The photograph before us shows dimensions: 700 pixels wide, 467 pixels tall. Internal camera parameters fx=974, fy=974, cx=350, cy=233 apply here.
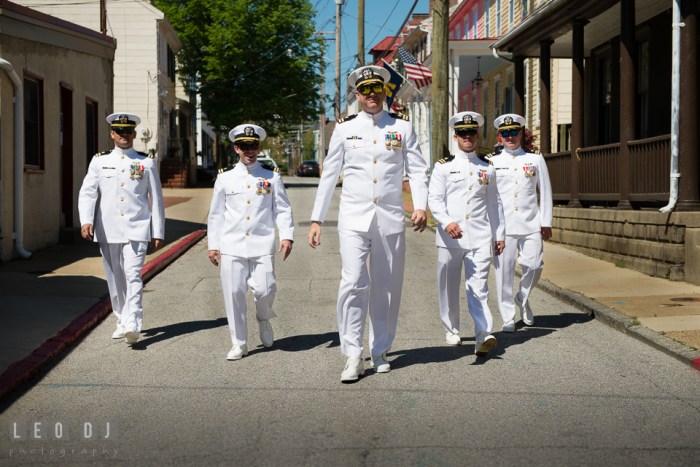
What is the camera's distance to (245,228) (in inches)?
317

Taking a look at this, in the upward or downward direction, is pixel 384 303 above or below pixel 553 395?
above

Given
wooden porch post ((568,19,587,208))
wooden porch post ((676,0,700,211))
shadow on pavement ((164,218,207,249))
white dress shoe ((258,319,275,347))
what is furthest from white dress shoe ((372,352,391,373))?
wooden porch post ((568,19,587,208))

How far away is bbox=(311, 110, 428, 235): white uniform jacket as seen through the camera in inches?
285

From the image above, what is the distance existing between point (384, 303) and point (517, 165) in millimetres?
3013

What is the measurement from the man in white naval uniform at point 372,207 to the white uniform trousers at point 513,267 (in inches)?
85.7

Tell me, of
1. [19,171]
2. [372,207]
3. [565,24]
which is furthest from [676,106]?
[19,171]

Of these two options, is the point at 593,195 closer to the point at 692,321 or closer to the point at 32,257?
the point at 692,321

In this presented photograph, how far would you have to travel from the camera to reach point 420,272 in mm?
14125

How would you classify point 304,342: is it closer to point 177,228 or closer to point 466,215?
point 466,215

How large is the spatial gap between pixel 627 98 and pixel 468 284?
8.08 metres

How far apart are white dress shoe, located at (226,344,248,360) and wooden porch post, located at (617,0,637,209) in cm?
883

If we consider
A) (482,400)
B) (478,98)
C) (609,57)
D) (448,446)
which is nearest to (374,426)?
(448,446)

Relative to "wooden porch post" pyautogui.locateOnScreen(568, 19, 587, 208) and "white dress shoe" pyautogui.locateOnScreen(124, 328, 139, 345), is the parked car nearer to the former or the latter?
"wooden porch post" pyautogui.locateOnScreen(568, 19, 587, 208)

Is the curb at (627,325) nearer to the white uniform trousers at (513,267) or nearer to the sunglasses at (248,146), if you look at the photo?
the white uniform trousers at (513,267)
